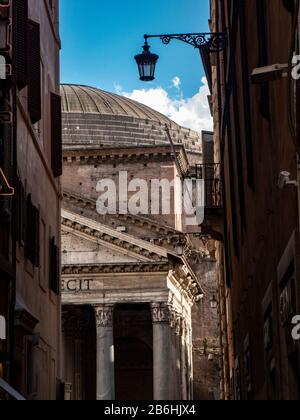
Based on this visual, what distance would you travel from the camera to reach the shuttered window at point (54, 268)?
19.7 meters

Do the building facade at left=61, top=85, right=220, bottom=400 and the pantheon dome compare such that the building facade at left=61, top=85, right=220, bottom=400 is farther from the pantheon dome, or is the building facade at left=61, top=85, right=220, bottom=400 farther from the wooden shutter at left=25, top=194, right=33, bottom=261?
the wooden shutter at left=25, top=194, right=33, bottom=261

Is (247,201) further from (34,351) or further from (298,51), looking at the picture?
(298,51)

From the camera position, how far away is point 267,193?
11078 mm

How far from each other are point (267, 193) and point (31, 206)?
619cm

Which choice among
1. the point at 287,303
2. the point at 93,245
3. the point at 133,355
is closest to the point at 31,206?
the point at 287,303

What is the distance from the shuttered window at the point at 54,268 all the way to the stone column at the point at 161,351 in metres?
27.8

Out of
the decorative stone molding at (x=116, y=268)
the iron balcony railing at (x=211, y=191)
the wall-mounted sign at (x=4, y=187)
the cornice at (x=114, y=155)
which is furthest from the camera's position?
the cornice at (x=114, y=155)

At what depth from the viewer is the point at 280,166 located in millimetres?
9539

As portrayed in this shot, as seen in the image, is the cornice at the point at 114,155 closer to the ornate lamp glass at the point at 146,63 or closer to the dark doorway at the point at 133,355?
the dark doorway at the point at 133,355

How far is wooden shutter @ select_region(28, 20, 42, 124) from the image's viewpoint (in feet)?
54.0

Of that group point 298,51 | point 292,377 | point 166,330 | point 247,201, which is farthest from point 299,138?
point 166,330

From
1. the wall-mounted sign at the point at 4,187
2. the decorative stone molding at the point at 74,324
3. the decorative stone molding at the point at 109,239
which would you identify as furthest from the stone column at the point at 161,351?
the wall-mounted sign at the point at 4,187

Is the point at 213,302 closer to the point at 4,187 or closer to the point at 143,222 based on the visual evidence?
the point at 143,222

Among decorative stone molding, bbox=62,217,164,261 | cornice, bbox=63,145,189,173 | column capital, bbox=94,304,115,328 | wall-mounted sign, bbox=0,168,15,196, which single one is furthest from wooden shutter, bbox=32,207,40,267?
cornice, bbox=63,145,189,173
